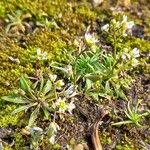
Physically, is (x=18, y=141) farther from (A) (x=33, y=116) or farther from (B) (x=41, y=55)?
(B) (x=41, y=55)

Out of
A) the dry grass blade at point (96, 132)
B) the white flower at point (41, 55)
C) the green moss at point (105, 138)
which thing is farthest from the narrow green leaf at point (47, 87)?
the green moss at point (105, 138)

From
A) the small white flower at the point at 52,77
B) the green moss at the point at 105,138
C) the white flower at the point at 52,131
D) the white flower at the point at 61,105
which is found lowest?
the white flower at the point at 52,131

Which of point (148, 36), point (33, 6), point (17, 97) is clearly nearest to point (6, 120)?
point (17, 97)

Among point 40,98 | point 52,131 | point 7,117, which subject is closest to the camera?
point 52,131

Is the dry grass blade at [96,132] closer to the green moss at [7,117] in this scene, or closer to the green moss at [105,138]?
the green moss at [105,138]

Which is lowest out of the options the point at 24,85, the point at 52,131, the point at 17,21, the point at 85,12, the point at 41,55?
the point at 52,131

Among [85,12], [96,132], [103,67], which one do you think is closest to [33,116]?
[96,132]

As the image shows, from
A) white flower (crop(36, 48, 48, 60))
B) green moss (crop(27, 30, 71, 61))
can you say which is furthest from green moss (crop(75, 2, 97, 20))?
white flower (crop(36, 48, 48, 60))

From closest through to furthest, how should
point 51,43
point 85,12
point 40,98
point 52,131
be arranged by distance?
point 52,131 → point 40,98 → point 51,43 → point 85,12
